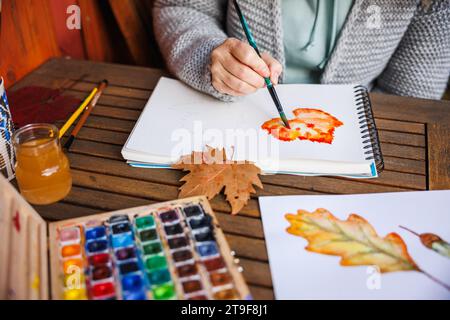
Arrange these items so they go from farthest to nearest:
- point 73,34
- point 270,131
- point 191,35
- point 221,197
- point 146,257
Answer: point 73,34
point 191,35
point 270,131
point 221,197
point 146,257

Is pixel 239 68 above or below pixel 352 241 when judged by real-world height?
above

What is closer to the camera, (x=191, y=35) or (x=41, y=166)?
(x=41, y=166)

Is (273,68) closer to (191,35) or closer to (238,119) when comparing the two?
(238,119)

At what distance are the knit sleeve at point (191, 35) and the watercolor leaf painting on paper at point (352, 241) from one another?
322mm

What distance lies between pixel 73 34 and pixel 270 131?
751 millimetres

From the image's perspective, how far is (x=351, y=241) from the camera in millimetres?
594

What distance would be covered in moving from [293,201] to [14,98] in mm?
612

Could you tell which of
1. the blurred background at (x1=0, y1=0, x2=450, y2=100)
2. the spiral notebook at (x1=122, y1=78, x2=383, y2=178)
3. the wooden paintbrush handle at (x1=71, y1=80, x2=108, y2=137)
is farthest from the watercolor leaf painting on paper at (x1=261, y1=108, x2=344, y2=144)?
the blurred background at (x1=0, y1=0, x2=450, y2=100)

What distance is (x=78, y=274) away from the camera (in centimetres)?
53

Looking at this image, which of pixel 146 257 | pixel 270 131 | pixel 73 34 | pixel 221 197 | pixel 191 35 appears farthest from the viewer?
pixel 73 34

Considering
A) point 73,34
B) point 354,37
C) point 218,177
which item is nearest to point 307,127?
point 218,177

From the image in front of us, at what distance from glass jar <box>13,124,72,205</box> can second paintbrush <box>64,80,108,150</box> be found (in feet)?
0.33

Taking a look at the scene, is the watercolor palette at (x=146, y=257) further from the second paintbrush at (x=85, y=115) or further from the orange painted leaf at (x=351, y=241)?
the second paintbrush at (x=85, y=115)

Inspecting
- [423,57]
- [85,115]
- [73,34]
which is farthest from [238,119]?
[73,34]
